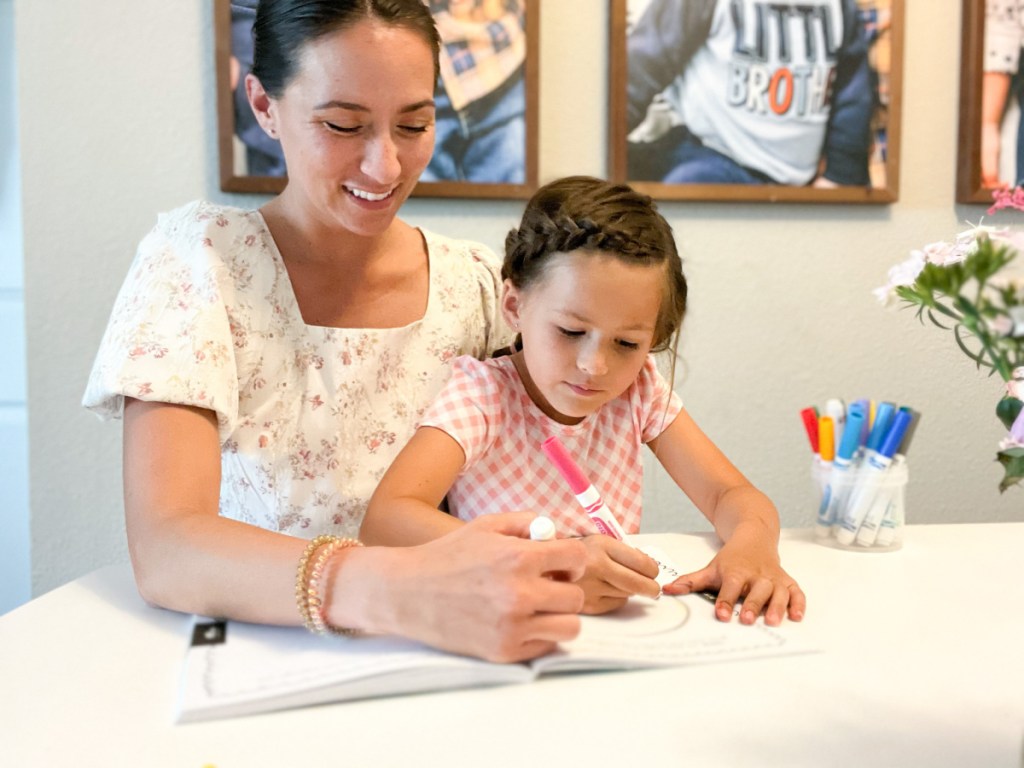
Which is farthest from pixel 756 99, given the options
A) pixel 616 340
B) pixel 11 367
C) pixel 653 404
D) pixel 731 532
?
pixel 11 367

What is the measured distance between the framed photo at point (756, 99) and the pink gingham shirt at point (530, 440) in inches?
30.0

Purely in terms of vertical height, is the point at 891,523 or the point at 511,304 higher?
the point at 511,304

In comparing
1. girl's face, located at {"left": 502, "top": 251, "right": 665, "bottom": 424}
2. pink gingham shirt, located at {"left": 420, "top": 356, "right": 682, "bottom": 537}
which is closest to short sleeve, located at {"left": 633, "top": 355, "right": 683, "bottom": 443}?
pink gingham shirt, located at {"left": 420, "top": 356, "right": 682, "bottom": 537}

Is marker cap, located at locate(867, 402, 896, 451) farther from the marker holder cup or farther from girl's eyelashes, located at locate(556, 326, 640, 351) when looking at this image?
girl's eyelashes, located at locate(556, 326, 640, 351)

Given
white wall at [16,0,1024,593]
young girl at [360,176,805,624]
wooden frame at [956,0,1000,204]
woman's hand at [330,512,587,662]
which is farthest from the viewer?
wooden frame at [956,0,1000,204]

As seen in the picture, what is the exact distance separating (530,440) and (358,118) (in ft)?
1.46

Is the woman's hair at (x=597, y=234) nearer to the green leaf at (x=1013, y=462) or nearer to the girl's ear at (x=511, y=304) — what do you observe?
the girl's ear at (x=511, y=304)

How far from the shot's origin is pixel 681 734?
62 centimetres

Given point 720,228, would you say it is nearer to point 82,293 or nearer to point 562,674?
point 82,293

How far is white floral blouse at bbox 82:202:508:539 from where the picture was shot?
3.45ft

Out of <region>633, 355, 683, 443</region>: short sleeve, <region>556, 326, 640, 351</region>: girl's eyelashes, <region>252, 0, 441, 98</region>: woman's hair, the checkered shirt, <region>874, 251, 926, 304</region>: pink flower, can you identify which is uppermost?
the checkered shirt

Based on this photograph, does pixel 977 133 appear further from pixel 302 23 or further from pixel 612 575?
pixel 612 575

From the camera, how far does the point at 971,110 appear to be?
2020 mm

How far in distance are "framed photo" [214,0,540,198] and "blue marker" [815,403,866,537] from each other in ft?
3.02
